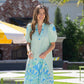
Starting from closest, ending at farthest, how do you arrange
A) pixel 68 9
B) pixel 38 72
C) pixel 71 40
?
pixel 38 72 → pixel 71 40 → pixel 68 9

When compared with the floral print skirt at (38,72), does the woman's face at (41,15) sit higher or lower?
higher

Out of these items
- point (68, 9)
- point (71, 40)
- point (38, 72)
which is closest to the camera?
point (38, 72)

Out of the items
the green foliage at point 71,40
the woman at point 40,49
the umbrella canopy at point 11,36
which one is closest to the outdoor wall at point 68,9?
the green foliage at point 71,40

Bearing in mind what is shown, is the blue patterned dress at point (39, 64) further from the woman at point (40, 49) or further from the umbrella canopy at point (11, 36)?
the umbrella canopy at point (11, 36)

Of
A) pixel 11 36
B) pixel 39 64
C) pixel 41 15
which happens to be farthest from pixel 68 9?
pixel 39 64

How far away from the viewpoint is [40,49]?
4496 millimetres

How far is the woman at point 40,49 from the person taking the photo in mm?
4449

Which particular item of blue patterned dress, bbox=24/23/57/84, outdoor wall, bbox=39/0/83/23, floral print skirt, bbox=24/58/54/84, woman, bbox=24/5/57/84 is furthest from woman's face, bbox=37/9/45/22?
outdoor wall, bbox=39/0/83/23

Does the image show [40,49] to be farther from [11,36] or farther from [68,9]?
[68,9]

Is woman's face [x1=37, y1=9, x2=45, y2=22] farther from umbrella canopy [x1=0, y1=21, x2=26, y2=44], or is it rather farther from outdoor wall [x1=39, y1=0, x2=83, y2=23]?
outdoor wall [x1=39, y1=0, x2=83, y2=23]

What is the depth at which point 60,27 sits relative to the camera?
30.0 m

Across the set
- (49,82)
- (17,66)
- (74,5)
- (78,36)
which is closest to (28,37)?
(49,82)

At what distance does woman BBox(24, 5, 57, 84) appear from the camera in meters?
4.45

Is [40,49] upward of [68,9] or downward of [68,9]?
downward
